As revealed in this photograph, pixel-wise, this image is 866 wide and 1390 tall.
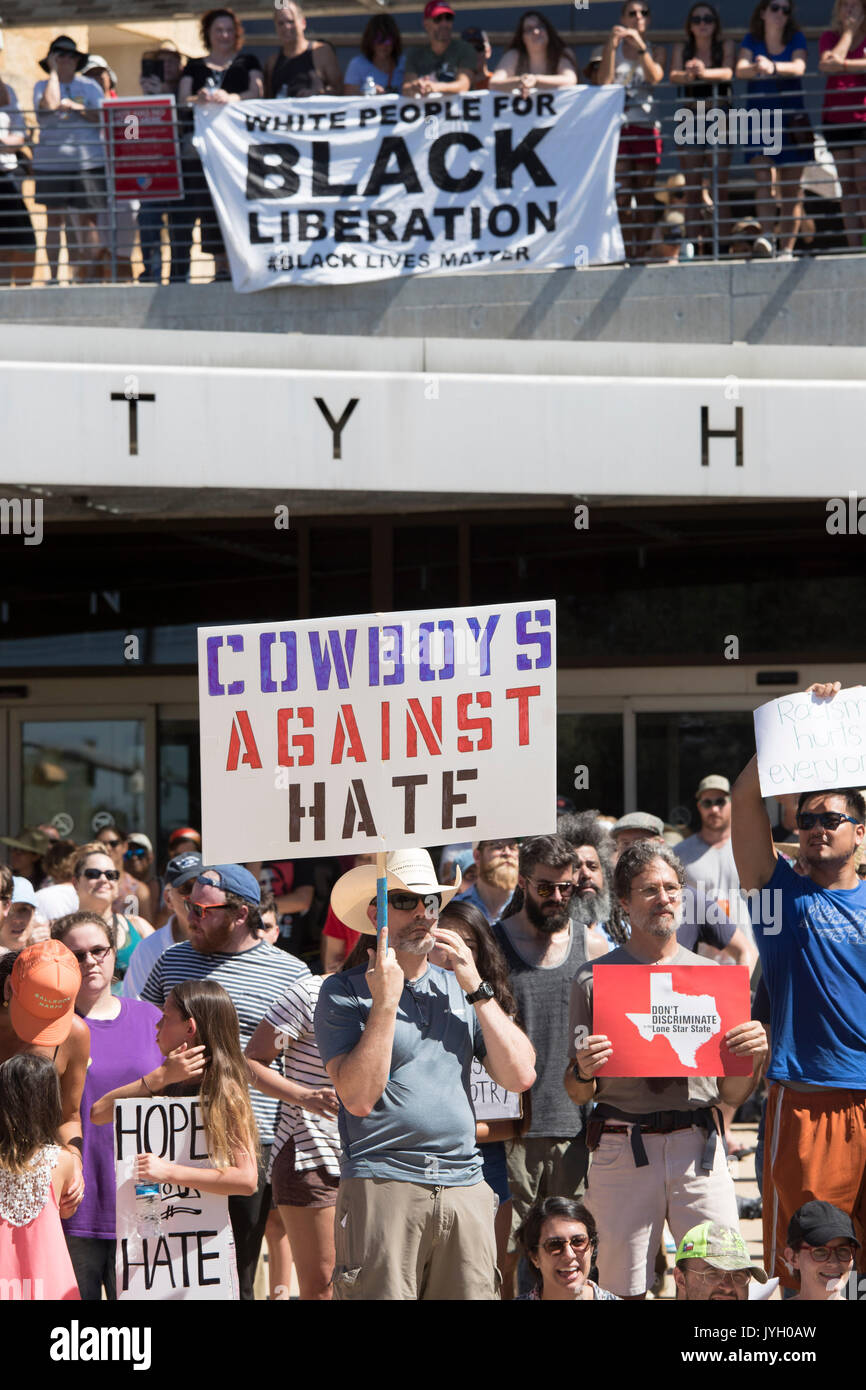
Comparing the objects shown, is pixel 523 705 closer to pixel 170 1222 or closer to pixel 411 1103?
pixel 411 1103

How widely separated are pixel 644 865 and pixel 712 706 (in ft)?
25.3

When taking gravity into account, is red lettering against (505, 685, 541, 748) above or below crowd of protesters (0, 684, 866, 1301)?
above

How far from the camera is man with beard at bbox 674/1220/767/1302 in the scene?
5.09 metres

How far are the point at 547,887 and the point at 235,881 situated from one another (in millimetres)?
1161

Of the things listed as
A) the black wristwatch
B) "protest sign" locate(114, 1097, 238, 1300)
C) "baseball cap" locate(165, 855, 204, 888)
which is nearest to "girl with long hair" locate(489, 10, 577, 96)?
"baseball cap" locate(165, 855, 204, 888)

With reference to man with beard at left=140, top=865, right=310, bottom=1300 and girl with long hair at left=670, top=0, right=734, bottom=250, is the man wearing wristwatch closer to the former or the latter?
man with beard at left=140, top=865, right=310, bottom=1300

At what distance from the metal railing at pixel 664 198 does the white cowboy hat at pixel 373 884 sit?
23.5ft

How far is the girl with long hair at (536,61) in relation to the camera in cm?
1163

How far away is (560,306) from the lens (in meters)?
12.1

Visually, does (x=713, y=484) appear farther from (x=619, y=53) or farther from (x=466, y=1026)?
(x=466, y=1026)

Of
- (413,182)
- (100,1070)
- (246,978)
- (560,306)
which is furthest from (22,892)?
(560,306)

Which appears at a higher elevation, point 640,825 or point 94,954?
point 640,825

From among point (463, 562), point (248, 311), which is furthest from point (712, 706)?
point (248, 311)

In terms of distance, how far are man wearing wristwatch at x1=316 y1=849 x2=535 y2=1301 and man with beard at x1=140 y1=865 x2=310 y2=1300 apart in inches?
50.9
